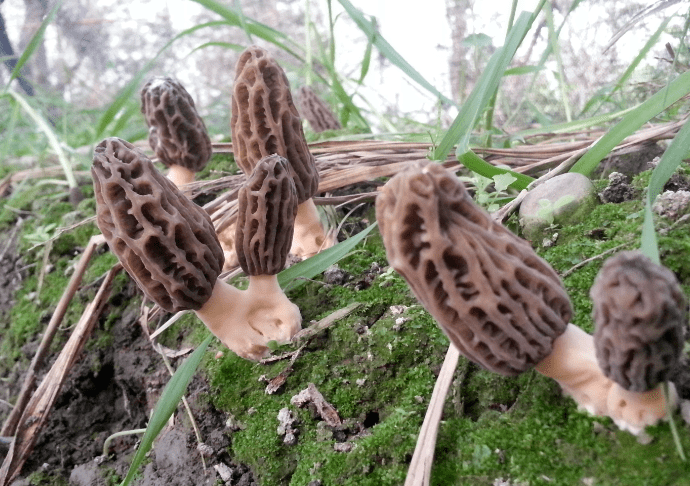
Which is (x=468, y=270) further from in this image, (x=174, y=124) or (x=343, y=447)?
(x=174, y=124)

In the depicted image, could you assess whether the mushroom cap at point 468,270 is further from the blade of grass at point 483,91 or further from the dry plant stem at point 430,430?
the blade of grass at point 483,91

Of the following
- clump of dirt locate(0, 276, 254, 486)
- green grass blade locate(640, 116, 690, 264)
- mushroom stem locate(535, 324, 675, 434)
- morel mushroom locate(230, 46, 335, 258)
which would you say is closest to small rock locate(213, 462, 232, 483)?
clump of dirt locate(0, 276, 254, 486)

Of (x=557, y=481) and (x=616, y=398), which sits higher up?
(x=616, y=398)

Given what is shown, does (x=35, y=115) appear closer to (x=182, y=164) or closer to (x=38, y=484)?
(x=182, y=164)

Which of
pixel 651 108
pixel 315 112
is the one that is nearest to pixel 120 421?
pixel 651 108

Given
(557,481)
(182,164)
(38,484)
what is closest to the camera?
(557,481)

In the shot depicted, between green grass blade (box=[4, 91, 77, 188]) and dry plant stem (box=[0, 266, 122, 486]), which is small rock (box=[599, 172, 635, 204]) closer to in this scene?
dry plant stem (box=[0, 266, 122, 486])

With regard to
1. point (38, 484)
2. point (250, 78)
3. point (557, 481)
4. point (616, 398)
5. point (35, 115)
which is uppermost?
point (250, 78)

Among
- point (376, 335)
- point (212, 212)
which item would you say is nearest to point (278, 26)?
point (212, 212)
